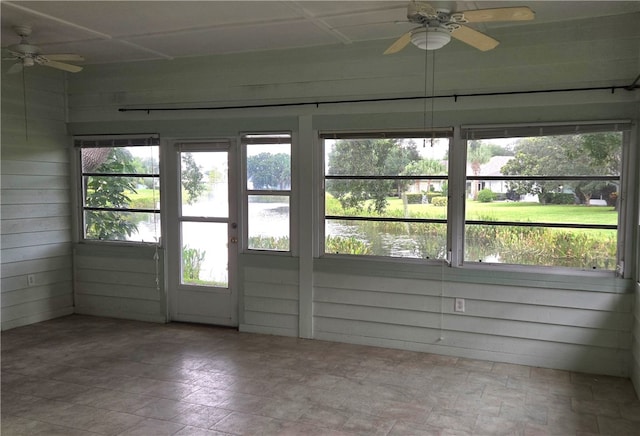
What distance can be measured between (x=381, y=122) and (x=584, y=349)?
2584 mm

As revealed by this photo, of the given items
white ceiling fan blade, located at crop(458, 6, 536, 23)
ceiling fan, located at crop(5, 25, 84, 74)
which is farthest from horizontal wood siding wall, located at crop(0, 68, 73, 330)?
white ceiling fan blade, located at crop(458, 6, 536, 23)

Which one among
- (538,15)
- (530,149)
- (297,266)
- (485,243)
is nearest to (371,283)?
(297,266)

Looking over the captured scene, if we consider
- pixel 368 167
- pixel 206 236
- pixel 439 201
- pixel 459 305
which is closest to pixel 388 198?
pixel 368 167

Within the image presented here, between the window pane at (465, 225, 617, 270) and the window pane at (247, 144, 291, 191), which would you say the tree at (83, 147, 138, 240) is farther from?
the window pane at (465, 225, 617, 270)

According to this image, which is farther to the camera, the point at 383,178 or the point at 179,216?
the point at 179,216

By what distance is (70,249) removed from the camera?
6195 mm

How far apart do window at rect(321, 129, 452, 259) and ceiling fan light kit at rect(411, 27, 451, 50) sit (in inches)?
53.5

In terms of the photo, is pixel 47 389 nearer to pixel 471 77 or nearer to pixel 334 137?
pixel 334 137

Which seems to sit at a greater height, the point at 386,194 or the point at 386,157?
the point at 386,157

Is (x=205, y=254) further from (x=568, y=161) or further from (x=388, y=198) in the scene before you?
(x=568, y=161)

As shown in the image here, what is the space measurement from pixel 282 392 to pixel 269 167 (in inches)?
92.1

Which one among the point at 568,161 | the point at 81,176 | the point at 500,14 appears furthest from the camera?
the point at 81,176

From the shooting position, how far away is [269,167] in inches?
208

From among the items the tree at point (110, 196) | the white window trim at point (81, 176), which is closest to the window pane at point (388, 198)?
the white window trim at point (81, 176)
